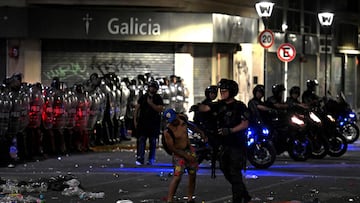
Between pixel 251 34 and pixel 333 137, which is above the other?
pixel 251 34

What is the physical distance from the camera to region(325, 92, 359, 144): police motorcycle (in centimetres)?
2320

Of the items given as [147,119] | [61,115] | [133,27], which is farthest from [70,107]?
[133,27]

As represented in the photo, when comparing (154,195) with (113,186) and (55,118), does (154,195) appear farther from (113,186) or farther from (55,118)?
(55,118)

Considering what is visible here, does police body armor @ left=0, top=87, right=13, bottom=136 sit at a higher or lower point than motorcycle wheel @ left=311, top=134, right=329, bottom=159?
higher

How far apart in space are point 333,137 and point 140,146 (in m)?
4.91

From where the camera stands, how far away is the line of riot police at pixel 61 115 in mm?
17625

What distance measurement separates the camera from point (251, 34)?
107 ft

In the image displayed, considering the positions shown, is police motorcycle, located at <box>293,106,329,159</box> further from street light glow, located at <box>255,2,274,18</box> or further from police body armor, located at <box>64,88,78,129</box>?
street light glow, located at <box>255,2,274,18</box>

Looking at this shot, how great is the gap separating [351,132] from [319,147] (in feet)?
17.3

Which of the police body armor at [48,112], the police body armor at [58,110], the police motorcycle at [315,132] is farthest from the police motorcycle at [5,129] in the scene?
the police motorcycle at [315,132]

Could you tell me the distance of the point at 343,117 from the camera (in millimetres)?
23984

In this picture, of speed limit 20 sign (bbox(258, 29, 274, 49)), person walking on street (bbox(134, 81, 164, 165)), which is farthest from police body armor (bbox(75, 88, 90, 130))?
speed limit 20 sign (bbox(258, 29, 274, 49))

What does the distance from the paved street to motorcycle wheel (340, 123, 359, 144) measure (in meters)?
3.89

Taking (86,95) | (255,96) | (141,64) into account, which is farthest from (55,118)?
(141,64)
